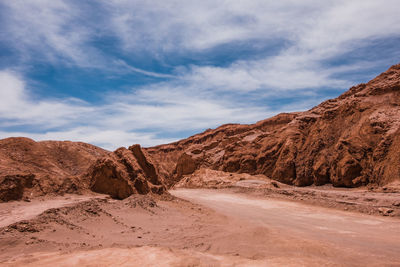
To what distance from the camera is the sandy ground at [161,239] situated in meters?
4.98

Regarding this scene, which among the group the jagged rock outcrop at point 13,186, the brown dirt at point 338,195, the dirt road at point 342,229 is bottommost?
the dirt road at point 342,229

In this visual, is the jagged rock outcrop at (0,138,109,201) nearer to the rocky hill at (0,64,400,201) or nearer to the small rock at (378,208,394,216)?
the rocky hill at (0,64,400,201)

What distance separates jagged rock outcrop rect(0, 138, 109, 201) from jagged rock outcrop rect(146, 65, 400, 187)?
6.62m

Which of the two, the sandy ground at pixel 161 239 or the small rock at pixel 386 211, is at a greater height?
the sandy ground at pixel 161 239

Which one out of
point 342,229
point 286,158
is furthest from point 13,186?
point 286,158

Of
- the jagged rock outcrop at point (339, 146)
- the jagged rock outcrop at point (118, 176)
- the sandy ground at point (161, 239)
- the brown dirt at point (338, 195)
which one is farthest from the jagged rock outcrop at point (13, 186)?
the brown dirt at point (338, 195)

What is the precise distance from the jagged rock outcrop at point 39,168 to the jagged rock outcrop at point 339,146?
261 inches

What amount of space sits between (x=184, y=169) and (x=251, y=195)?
23629mm

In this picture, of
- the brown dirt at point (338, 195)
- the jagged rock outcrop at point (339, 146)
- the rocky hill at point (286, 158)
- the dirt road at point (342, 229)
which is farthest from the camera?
the jagged rock outcrop at point (339, 146)

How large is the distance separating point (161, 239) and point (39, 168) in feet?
48.6

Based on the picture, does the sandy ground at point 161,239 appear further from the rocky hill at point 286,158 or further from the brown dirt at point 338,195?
the brown dirt at point 338,195

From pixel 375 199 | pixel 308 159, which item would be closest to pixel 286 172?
pixel 308 159

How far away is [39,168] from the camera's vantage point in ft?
58.4

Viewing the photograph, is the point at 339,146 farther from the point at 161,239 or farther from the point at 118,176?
the point at 161,239
